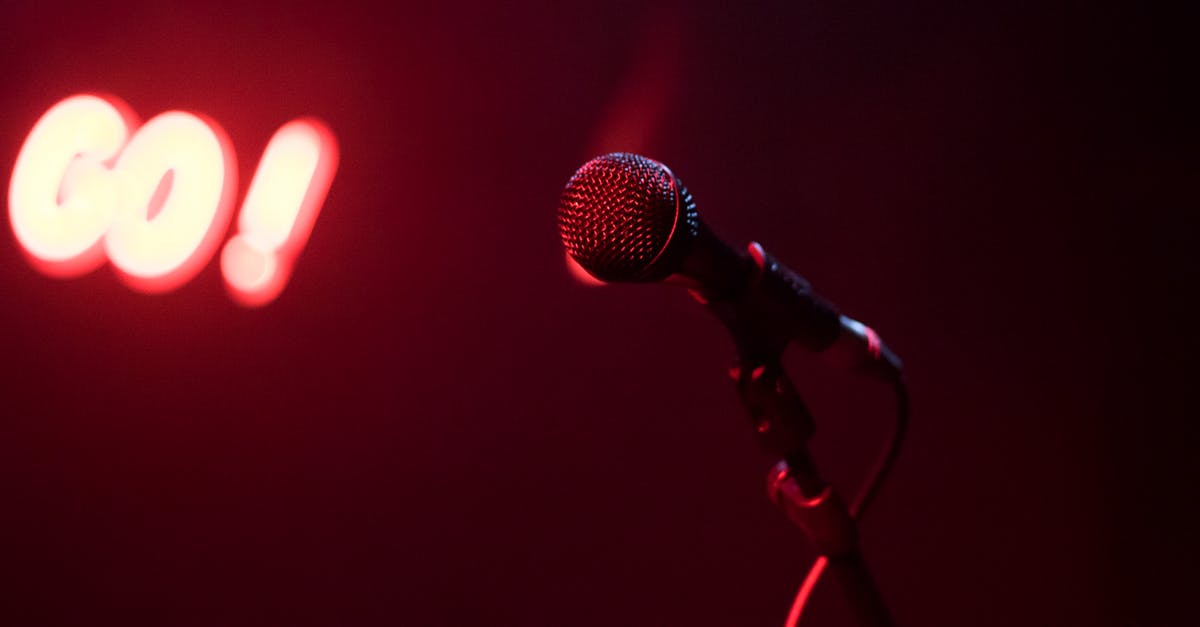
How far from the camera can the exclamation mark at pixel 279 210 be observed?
152 cm

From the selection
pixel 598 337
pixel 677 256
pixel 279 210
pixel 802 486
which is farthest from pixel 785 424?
pixel 279 210

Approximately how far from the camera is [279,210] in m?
1.53

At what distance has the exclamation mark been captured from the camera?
1.52 m

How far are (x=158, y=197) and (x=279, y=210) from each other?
21 centimetres

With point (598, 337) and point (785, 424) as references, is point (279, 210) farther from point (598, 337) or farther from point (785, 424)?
point (785, 424)

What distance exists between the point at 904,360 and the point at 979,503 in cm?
33

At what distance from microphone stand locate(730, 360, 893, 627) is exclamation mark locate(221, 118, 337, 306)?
1060 millimetres

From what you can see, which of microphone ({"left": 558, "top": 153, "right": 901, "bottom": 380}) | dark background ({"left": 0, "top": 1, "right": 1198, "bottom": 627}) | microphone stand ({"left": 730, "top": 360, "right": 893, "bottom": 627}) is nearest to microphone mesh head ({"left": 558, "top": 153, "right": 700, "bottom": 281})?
microphone ({"left": 558, "top": 153, "right": 901, "bottom": 380})

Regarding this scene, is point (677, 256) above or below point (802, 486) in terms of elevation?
above

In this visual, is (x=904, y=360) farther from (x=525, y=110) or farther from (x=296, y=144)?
(x=296, y=144)

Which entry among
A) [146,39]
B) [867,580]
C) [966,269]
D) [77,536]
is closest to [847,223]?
[966,269]

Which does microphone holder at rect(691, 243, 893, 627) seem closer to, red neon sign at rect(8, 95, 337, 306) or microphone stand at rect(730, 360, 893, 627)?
microphone stand at rect(730, 360, 893, 627)

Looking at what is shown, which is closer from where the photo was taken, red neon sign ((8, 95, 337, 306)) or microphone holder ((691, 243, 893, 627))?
microphone holder ((691, 243, 893, 627))

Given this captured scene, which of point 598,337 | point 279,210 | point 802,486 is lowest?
point 802,486
